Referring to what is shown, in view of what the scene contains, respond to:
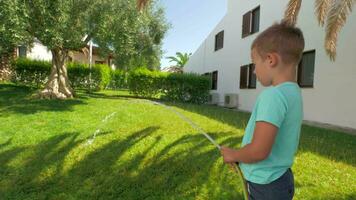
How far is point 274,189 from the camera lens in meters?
1.91

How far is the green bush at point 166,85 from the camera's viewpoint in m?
17.9

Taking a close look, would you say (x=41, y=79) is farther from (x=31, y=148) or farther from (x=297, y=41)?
(x=297, y=41)

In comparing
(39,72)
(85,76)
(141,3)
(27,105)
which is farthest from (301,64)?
(39,72)

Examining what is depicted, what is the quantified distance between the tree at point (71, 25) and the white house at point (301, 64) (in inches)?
211

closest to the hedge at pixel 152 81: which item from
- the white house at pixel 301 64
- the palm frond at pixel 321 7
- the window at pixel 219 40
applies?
the white house at pixel 301 64

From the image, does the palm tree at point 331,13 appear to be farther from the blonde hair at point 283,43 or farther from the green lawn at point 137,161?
the blonde hair at point 283,43

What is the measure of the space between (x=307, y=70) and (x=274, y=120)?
11.3 m

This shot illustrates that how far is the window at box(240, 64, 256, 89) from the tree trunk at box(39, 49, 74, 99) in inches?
324

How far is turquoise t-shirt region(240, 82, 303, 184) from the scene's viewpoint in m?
1.72

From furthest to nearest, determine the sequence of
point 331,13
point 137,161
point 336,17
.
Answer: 1. point 331,13
2. point 336,17
3. point 137,161

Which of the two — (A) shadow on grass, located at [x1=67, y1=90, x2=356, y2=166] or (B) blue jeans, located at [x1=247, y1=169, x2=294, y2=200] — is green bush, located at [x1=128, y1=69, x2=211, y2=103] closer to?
(A) shadow on grass, located at [x1=67, y1=90, x2=356, y2=166]

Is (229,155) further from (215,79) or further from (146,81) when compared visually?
(215,79)

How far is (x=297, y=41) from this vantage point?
1.78 meters

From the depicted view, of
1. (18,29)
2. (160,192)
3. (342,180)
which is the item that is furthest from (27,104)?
(342,180)
